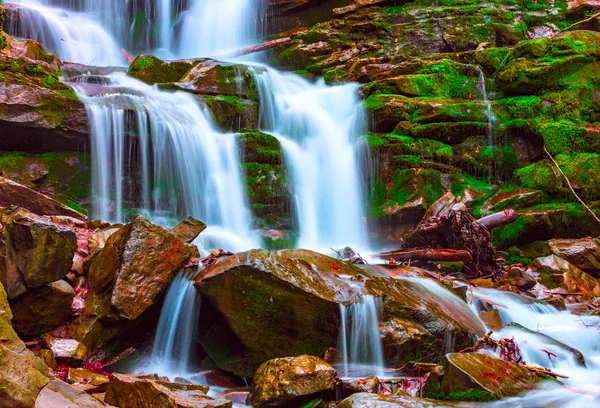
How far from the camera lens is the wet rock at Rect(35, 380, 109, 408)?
2920 mm

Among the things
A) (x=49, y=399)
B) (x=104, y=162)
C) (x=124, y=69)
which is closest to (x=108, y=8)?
(x=124, y=69)

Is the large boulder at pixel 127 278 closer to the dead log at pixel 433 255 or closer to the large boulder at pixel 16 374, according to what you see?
the large boulder at pixel 16 374

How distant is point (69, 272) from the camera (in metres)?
5.30

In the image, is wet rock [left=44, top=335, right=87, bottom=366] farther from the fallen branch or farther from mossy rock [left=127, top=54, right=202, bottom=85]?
the fallen branch

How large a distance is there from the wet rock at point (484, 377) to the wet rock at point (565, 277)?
3.69m

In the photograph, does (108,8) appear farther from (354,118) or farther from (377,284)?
(377,284)

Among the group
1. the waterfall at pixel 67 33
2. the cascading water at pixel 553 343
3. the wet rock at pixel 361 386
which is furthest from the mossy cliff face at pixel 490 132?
the waterfall at pixel 67 33

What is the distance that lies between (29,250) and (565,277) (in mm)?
7380

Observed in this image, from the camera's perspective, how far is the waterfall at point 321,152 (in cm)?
1074

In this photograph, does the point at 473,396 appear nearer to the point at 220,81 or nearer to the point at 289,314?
the point at 289,314

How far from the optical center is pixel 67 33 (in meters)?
16.1

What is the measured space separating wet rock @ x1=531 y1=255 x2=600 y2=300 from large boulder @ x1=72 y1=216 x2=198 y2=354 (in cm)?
562

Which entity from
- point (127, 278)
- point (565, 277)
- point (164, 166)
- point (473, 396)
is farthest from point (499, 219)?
point (127, 278)

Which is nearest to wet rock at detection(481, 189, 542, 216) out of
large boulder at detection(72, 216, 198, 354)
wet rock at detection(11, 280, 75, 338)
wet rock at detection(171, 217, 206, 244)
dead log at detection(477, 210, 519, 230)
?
dead log at detection(477, 210, 519, 230)
